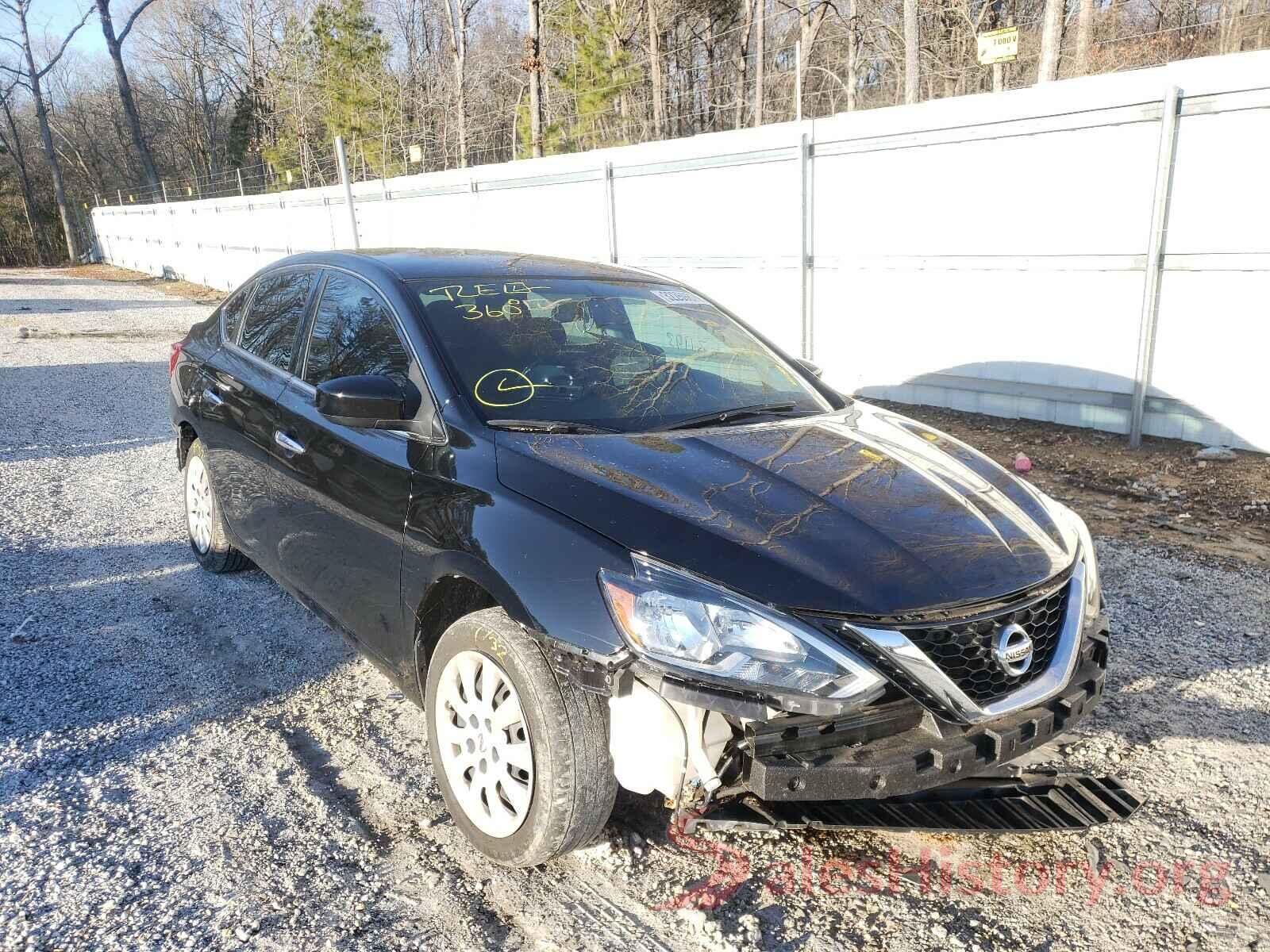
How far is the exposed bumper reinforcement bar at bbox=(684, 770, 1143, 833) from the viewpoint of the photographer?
7.55ft

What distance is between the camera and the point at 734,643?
7.28ft

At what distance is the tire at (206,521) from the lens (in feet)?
15.8

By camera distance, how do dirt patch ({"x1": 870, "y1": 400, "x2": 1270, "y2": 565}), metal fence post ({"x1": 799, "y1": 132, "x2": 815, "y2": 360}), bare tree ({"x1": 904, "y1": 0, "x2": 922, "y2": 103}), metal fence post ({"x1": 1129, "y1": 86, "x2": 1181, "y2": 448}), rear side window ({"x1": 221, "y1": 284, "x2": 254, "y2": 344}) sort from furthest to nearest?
1. bare tree ({"x1": 904, "y1": 0, "x2": 922, "y2": 103})
2. metal fence post ({"x1": 799, "y1": 132, "x2": 815, "y2": 360})
3. metal fence post ({"x1": 1129, "y1": 86, "x2": 1181, "y2": 448})
4. dirt patch ({"x1": 870, "y1": 400, "x2": 1270, "y2": 565})
5. rear side window ({"x1": 221, "y1": 284, "x2": 254, "y2": 344})

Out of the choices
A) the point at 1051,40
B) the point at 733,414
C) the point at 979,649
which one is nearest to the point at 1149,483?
the point at 733,414

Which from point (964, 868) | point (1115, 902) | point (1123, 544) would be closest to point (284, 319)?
point (964, 868)

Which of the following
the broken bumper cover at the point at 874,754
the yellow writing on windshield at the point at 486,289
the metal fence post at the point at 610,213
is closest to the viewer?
the broken bumper cover at the point at 874,754

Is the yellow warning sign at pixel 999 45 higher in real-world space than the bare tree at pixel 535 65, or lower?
lower

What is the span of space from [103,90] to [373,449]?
231 ft

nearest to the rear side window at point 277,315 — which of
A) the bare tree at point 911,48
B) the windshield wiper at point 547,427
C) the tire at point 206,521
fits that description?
the tire at point 206,521

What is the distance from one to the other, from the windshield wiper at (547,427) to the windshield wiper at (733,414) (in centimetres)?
25

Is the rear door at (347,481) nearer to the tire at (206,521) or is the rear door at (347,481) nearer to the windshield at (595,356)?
the windshield at (595,356)

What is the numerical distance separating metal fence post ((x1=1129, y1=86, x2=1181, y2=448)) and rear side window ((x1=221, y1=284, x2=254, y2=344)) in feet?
20.3

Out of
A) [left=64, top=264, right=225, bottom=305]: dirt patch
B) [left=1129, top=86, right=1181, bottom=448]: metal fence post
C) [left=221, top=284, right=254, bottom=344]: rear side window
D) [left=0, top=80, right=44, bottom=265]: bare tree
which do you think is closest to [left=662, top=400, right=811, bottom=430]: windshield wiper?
[left=221, top=284, right=254, bottom=344]: rear side window

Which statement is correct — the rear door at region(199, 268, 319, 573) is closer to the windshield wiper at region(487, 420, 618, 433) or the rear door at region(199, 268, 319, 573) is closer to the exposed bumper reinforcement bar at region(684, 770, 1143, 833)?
the windshield wiper at region(487, 420, 618, 433)
